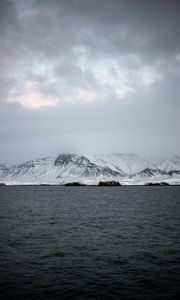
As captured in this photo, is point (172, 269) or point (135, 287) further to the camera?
point (172, 269)

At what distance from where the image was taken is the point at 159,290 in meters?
23.2

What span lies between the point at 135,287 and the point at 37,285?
8263 millimetres

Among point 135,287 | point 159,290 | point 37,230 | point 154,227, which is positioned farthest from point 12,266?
point 154,227

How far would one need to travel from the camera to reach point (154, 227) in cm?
5381

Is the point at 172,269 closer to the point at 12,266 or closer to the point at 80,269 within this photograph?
the point at 80,269

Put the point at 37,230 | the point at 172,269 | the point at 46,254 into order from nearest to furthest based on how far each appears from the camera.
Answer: the point at 172,269 < the point at 46,254 < the point at 37,230

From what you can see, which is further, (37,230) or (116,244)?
(37,230)

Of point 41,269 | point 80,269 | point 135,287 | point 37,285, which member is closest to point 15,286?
point 37,285

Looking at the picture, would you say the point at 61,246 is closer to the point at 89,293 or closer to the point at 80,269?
the point at 80,269

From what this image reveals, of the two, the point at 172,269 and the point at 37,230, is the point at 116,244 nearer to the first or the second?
the point at 172,269

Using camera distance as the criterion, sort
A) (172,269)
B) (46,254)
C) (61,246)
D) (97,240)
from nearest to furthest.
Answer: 1. (172,269)
2. (46,254)
3. (61,246)
4. (97,240)

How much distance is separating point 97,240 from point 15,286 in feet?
65.1

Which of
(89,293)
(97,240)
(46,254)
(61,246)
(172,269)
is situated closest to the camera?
(89,293)

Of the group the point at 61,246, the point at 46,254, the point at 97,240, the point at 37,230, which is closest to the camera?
the point at 46,254
